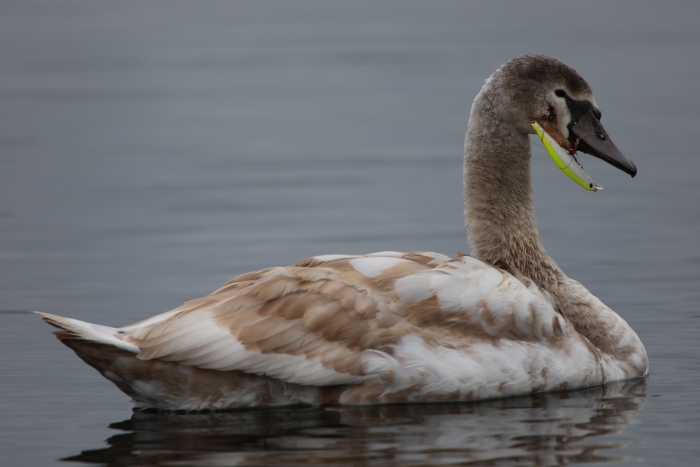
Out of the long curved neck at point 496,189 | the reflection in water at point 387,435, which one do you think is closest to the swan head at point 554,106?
the long curved neck at point 496,189

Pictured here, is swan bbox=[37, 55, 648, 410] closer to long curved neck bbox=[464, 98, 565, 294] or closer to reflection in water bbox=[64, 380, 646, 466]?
reflection in water bbox=[64, 380, 646, 466]

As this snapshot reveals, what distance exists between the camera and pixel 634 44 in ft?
91.0

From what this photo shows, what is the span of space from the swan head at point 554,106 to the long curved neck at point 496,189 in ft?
0.37

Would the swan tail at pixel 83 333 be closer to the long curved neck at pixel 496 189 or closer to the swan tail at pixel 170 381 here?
the swan tail at pixel 170 381

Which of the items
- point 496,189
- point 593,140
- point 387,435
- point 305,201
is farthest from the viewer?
point 305,201

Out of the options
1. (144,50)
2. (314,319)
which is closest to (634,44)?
(144,50)

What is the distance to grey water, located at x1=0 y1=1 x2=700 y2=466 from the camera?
24.3 ft

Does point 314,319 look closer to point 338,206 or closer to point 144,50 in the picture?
point 338,206

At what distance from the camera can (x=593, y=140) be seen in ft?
29.8

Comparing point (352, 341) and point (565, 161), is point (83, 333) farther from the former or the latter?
point (565, 161)

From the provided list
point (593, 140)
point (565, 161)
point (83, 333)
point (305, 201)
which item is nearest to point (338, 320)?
point (83, 333)

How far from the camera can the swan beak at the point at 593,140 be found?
29.7 feet

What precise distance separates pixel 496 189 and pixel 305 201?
20.9 feet

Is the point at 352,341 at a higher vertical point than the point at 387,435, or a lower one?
higher
